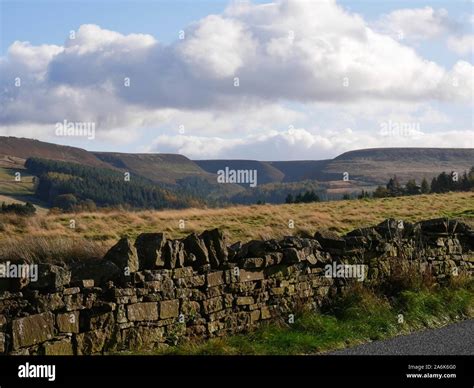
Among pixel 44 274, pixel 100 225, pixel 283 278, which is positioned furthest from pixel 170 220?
pixel 44 274

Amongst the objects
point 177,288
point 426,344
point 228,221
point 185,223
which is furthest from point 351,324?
point 228,221

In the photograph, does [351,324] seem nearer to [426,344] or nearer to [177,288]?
[426,344]

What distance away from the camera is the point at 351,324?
38.2 feet

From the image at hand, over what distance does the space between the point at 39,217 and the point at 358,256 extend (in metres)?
20.4

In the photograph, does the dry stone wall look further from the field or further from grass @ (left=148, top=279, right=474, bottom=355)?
the field

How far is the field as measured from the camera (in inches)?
543

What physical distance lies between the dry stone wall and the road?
5.74ft

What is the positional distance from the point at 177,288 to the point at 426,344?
12.6 feet

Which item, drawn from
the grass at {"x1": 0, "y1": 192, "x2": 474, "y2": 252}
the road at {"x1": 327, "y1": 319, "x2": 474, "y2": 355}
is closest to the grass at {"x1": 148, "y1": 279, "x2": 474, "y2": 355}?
the road at {"x1": 327, "y1": 319, "x2": 474, "y2": 355}

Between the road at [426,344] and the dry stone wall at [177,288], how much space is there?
1748 millimetres

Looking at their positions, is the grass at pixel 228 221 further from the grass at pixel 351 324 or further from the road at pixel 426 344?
the road at pixel 426 344
